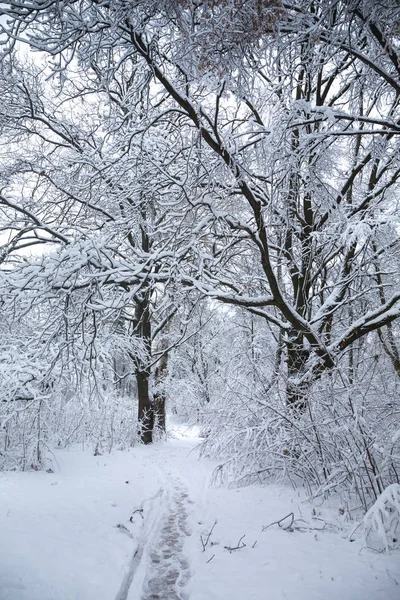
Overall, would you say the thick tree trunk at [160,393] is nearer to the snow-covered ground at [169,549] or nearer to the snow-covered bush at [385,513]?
the snow-covered ground at [169,549]

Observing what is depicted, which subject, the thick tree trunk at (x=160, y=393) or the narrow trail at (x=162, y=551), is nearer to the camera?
the narrow trail at (x=162, y=551)

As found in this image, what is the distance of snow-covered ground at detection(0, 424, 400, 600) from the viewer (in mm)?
2744

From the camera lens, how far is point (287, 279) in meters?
10.1

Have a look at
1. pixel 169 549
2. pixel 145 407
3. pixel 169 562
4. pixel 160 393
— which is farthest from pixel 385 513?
pixel 160 393

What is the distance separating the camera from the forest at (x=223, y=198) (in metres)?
2.90

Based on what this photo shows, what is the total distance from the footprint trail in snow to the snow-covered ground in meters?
0.01

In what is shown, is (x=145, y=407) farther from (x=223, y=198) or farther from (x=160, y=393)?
(x=223, y=198)

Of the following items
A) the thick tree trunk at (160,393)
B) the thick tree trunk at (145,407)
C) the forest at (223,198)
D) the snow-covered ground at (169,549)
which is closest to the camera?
the snow-covered ground at (169,549)

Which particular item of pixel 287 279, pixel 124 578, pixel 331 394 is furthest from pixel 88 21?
pixel 287 279

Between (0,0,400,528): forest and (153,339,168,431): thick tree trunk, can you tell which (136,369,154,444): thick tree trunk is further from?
(0,0,400,528): forest

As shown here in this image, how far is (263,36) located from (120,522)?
5206 mm

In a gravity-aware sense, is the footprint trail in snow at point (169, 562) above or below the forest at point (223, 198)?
below

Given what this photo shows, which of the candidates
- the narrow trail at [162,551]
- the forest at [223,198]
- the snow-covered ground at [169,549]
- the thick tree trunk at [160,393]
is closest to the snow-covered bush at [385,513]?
the forest at [223,198]

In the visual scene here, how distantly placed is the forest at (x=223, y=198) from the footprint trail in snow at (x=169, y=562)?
967 mm
